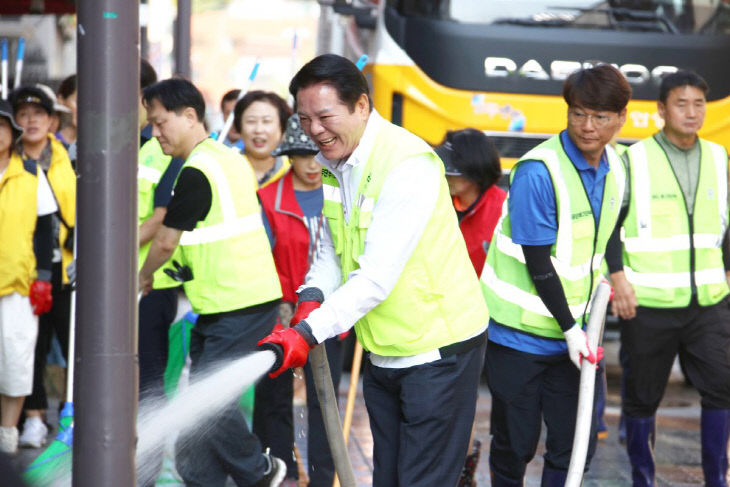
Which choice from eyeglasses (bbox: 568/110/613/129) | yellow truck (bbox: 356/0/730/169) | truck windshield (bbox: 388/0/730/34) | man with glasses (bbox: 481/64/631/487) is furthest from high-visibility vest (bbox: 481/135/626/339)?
truck windshield (bbox: 388/0/730/34)

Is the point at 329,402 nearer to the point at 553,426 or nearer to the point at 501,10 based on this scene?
the point at 553,426

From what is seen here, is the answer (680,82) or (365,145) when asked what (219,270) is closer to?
(365,145)

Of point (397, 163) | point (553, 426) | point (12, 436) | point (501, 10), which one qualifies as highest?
point (501, 10)

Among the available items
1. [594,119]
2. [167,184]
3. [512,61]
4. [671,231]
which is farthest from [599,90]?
[512,61]

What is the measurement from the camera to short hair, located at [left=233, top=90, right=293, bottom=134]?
7020mm

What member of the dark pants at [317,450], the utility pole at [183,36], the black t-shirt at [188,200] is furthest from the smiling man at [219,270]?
the utility pole at [183,36]

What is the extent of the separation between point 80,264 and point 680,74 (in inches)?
141

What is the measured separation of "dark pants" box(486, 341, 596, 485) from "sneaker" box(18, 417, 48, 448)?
9.74ft

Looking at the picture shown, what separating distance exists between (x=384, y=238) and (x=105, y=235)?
860mm

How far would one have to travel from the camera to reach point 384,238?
369 cm

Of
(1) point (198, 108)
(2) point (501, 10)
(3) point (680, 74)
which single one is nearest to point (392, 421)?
(1) point (198, 108)

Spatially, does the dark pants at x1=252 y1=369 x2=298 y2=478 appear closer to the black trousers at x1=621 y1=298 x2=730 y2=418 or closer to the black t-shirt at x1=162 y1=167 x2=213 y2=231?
the black t-shirt at x1=162 y1=167 x2=213 y2=231

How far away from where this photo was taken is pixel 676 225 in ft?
19.0

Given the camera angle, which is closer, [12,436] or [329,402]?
[329,402]
